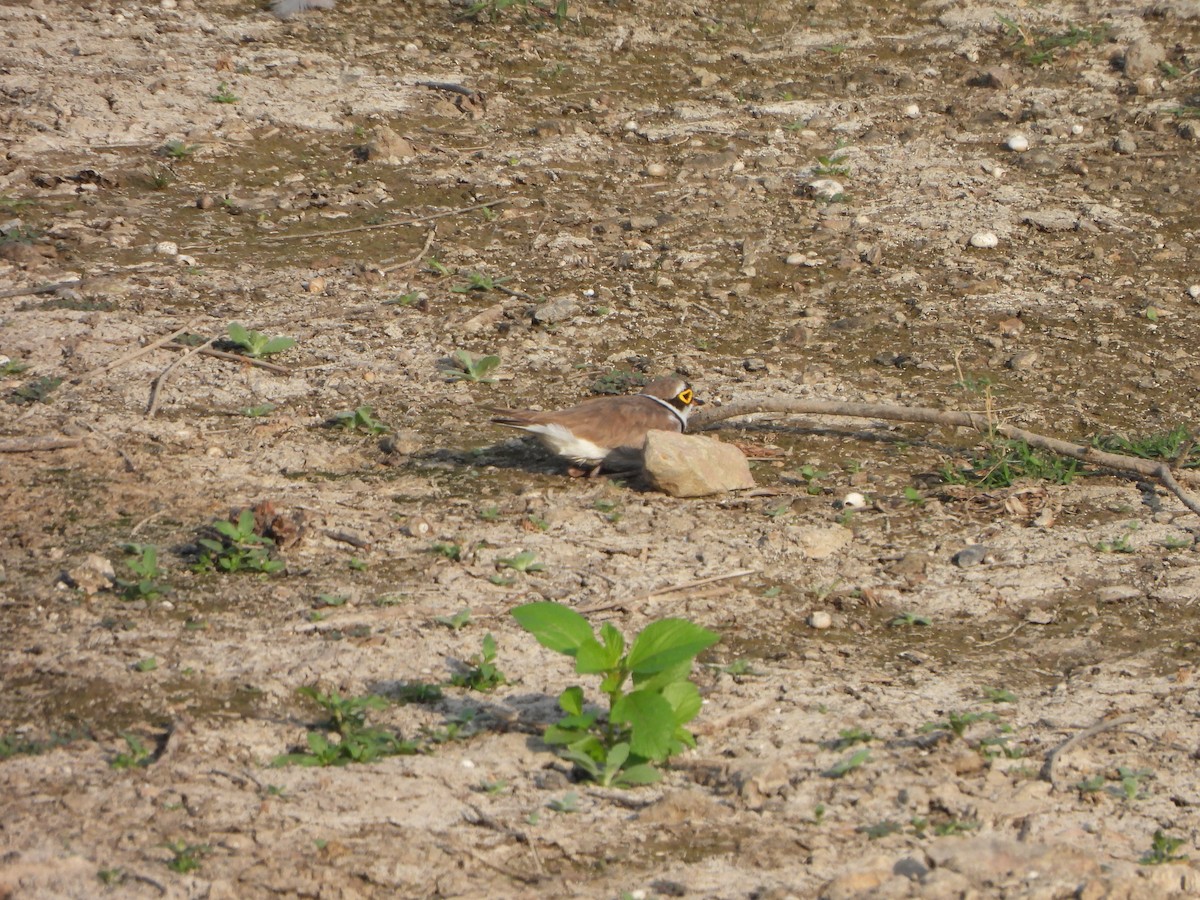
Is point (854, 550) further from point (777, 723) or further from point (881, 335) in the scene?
point (881, 335)

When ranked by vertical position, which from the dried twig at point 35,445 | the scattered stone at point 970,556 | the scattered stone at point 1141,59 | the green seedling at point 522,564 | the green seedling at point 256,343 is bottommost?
the dried twig at point 35,445

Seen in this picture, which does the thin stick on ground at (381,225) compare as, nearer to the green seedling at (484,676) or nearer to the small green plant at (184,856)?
the green seedling at (484,676)

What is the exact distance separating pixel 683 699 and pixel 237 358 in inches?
128

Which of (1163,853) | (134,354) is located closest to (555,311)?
(134,354)

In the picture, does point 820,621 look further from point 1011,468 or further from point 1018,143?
point 1018,143

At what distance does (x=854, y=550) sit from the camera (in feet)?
16.2

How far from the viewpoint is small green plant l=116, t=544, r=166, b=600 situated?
4.36 meters

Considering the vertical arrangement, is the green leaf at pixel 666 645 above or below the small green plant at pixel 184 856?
above

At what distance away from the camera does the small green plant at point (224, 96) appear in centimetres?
838

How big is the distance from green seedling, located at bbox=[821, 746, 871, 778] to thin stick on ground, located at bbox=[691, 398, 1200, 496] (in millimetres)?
2148

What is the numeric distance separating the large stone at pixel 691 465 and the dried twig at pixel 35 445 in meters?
2.23

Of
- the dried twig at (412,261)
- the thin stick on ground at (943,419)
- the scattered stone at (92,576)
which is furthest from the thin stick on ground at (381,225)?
the scattered stone at (92,576)

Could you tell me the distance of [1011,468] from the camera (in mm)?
5410

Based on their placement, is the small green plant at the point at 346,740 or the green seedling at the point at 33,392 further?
the green seedling at the point at 33,392
